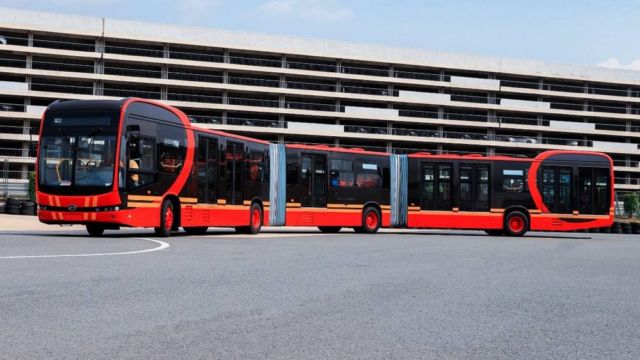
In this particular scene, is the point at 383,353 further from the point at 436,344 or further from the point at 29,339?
the point at 29,339

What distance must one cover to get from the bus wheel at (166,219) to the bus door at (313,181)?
283 inches

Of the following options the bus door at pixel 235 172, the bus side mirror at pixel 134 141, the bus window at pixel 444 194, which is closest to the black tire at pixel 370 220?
the bus window at pixel 444 194

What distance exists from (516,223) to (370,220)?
5.47 m

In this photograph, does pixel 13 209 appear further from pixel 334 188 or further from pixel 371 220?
pixel 371 220

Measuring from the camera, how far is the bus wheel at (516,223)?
1109 inches

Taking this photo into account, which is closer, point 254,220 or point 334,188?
point 254,220

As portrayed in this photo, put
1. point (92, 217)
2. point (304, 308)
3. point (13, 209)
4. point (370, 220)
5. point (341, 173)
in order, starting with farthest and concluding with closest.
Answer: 1. point (13, 209)
2. point (370, 220)
3. point (341, 173)
4. point (92, 217)
5. point (304, 308)

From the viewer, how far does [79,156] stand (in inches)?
722

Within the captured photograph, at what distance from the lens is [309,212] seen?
26656mm

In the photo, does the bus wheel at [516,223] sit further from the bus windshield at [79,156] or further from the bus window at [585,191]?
the bus windshield at [79,156]

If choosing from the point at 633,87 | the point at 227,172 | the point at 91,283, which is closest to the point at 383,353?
the point at 91,283

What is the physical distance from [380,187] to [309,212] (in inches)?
126

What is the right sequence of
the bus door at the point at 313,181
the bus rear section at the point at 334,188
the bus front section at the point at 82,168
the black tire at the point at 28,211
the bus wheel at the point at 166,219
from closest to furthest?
1. the bus front section at the point at 82,168
2. the bus wheel at the point at 166,219
3. the bus rear section at the point at 334,188
4. the bus door at the point at 313,181
5. the black tire at the point at 28,211

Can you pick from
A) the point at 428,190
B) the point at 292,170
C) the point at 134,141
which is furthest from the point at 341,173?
the point at 134,141
